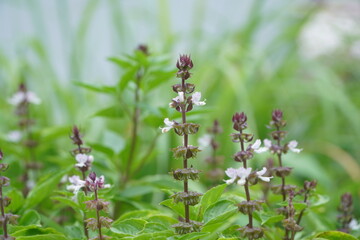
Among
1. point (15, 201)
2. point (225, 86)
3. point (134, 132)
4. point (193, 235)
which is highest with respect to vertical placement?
point (225, 86)

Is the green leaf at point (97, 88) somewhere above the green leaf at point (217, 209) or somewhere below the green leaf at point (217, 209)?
above

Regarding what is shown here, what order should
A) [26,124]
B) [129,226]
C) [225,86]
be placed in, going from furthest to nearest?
1. [225,86]
2. [26,124]
3. [129,226]

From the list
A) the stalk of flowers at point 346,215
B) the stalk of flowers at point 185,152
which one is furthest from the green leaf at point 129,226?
the stalk of flowers at point 346,215

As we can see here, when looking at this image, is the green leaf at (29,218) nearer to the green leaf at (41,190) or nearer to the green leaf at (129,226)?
the green leaf at (41,190)

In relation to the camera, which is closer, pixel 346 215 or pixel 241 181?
pixel 241 181

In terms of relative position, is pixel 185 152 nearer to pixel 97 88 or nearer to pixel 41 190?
pixel 41 190

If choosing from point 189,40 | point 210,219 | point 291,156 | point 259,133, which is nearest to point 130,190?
point 210,219

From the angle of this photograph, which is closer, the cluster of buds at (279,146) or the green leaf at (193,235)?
the green leaf at (193,235)

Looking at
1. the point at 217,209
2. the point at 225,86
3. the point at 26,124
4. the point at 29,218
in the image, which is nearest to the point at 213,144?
the point at 217,209

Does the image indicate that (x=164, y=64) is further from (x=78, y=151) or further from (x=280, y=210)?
(x=280, y=210)
